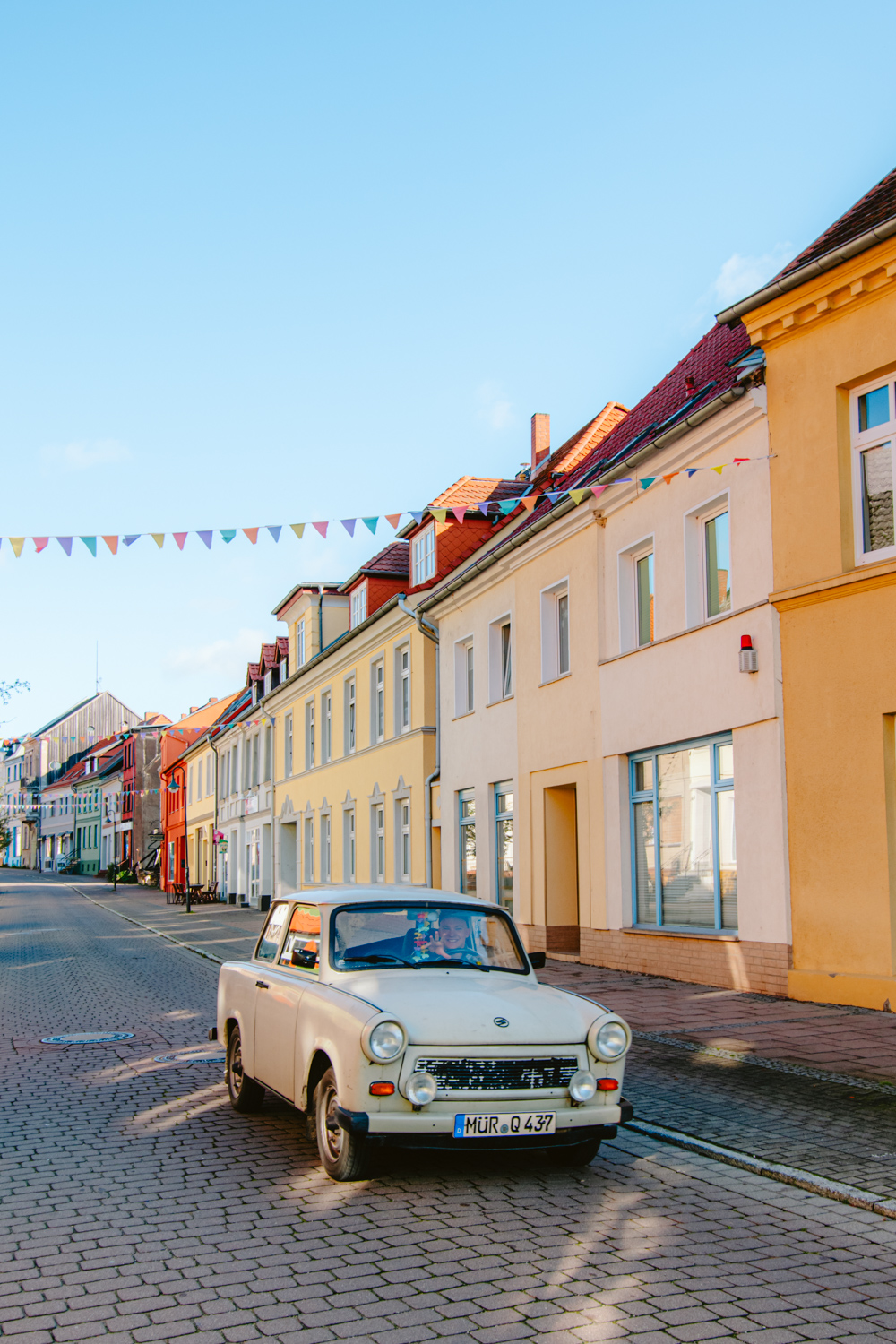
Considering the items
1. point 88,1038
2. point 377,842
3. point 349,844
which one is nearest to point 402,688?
point 377,842

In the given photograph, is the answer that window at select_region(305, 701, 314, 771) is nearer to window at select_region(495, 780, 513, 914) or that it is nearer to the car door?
window at select_region(495, 780, 513, 914)

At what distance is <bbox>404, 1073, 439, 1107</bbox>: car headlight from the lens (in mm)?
5543

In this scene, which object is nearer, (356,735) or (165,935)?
(165,935)

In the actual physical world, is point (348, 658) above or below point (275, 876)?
above

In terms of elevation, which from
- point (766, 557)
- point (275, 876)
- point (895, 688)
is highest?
point (766, 557)

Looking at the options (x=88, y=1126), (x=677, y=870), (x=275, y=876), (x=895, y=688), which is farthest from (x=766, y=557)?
(x=275, y=876)

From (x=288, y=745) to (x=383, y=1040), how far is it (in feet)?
111

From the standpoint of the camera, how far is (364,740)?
96.7 ft

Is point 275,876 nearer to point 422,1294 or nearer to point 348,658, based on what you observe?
point 348,658

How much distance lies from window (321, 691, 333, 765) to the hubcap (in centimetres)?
2714

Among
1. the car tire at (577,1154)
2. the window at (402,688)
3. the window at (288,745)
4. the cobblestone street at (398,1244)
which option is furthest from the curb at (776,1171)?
the window at (288,745)

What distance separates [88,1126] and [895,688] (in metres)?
7.75

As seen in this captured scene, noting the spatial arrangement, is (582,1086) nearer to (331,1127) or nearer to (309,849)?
(331,1127)

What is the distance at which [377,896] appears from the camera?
279 inches
